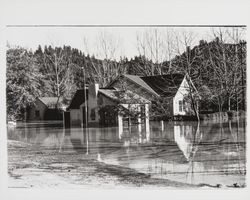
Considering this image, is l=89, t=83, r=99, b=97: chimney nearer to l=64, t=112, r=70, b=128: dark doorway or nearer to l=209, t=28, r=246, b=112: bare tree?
l=64, t=112, r=70, b=128: dark doorway

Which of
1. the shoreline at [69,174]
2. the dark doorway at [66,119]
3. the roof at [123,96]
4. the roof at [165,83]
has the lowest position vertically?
the shoreline at [69,174]

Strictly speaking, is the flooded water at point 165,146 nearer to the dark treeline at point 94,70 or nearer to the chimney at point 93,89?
the dark treeline at point 94,70

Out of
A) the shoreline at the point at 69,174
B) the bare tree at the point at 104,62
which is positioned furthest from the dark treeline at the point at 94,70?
the shoreline at the point at 69,174

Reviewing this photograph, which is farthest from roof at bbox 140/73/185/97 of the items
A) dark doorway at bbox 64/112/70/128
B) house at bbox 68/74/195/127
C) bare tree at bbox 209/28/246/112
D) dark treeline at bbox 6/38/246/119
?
dark doorway at bbox 64/112/70/128

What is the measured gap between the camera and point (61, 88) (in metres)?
6.38

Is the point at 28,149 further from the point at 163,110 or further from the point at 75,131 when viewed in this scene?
the point at 163,110

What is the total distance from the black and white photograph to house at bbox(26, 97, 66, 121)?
0.8 inches

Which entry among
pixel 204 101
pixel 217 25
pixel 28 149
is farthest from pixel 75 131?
pixel 217 25

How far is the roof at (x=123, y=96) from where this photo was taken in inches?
286

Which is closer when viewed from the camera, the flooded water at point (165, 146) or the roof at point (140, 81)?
the flooded water at point (165, 146)

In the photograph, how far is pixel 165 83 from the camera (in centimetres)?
714

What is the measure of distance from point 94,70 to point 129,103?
1.31 meters

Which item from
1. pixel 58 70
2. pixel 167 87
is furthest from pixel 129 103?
pixel 58 70

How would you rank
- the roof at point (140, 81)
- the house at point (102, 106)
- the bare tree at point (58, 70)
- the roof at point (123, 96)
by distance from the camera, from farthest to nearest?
the roof at point (123, 96) < the roof at point (140, 81) < the house at point (102, 106) < the bare tree at point (58, 70)
